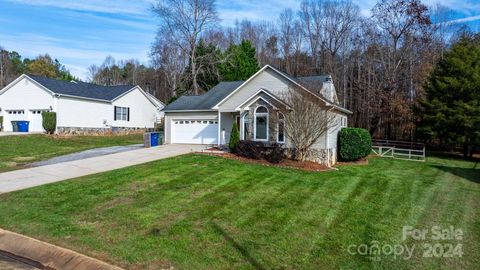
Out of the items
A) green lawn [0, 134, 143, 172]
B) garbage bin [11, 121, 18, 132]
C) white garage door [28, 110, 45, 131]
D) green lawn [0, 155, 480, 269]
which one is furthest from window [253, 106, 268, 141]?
garbage bin [11, 121, 18, 132]

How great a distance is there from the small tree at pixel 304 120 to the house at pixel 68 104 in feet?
65.6

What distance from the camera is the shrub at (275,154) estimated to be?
15.3 metres

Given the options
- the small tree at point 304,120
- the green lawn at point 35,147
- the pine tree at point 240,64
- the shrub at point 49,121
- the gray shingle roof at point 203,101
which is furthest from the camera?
the pine tree at point 240,64

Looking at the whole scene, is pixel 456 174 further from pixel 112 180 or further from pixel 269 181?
pixel 112 180

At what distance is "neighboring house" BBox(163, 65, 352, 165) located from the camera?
17.5 meters

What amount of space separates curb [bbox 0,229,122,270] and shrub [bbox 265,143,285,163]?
1018 centimetres

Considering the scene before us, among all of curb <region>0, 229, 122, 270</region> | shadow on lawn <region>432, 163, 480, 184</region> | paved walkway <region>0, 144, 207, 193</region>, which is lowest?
curb <region>0, 229, 122, 270</region>

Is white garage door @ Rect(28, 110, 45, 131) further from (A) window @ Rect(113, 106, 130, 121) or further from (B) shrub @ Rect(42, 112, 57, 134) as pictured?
(A) window @ Rect(113, 106, 130, 121)

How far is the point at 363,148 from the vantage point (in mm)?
18875

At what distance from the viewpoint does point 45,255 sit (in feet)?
20.2

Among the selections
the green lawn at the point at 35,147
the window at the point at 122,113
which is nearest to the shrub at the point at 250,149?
the green lawn at the point at 35,147

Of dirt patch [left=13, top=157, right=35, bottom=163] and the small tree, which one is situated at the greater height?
the small tree

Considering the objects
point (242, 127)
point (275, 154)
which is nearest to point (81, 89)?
point (242, 127)

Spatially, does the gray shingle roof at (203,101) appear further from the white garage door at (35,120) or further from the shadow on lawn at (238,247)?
the shadow on lawn at (238,247)
